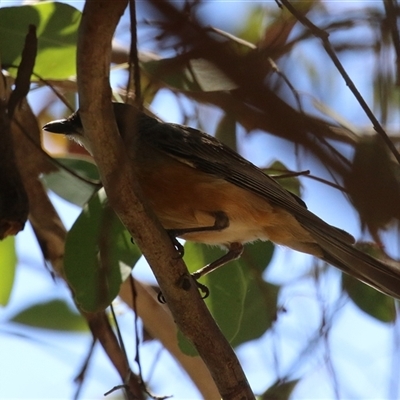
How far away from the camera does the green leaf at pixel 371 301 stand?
3660 millimetres

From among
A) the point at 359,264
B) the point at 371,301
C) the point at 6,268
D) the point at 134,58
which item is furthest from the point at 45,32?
the point at 371,301

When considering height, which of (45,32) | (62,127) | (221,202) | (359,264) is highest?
(45,32)

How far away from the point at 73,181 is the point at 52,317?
0.94 m

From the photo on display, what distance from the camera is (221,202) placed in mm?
3707

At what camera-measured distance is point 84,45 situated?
211 centimetres

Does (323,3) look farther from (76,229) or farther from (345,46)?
(76,229)

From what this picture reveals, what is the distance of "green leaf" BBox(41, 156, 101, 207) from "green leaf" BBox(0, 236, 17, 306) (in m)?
0.43

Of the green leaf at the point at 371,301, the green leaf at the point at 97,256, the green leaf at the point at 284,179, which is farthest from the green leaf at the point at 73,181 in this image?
the green leaf at the point at 371,301

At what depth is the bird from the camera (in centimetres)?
354

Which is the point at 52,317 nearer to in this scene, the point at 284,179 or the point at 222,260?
the point at 222,260

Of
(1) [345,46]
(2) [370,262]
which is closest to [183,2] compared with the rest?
(1) [345,46]

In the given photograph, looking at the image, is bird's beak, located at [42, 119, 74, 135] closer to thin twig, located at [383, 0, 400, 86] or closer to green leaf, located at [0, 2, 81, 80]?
green leaf, located at [0, 2, 81, 80]

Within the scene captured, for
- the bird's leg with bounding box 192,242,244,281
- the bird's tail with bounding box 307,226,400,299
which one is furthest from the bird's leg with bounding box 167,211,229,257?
the bird's tail with bounding box 307,226,400,299

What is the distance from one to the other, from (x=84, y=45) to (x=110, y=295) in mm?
1535
